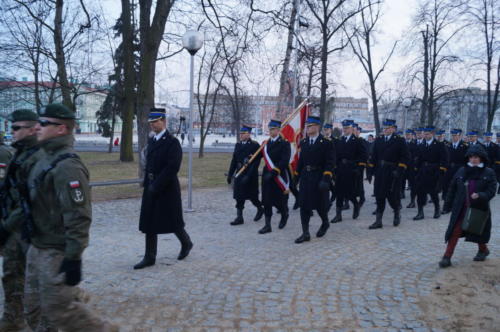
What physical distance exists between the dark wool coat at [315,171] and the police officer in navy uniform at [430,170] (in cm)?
350

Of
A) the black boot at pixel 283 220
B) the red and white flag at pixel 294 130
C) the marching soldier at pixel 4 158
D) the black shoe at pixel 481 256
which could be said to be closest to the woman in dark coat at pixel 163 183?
the marching soldier at pixel 4 158

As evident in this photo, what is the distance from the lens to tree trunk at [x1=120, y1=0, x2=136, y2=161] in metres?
14.3

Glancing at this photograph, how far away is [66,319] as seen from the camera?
2.93 m

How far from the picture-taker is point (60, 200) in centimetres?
288

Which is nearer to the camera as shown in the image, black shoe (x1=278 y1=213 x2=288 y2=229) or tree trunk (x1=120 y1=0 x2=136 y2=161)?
black shoe (x1=278 y1=213 x2=288 y2=229)

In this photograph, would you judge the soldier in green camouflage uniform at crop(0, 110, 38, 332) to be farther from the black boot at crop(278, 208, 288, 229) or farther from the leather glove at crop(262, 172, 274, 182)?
the black boot at crop(278, 208, 288, 229)

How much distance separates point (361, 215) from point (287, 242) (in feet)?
11.6

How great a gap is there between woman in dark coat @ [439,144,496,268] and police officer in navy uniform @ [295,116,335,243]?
6.67 ft

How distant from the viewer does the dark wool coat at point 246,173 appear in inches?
338

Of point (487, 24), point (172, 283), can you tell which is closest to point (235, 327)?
point (172, 283)

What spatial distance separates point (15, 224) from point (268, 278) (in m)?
3.02

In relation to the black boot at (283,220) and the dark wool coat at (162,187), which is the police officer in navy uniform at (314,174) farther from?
the dark wool coat at (162,187)

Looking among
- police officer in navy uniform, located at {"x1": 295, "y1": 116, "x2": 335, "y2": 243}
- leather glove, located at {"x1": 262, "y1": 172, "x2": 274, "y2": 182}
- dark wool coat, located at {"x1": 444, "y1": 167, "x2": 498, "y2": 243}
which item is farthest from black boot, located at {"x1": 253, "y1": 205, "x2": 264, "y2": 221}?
dark wool coat, located at {"x1": 444, "y1": 167, "x2": 498, "y2": 243}

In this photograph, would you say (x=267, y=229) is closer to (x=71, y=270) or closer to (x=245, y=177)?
(x=245, y=177)
